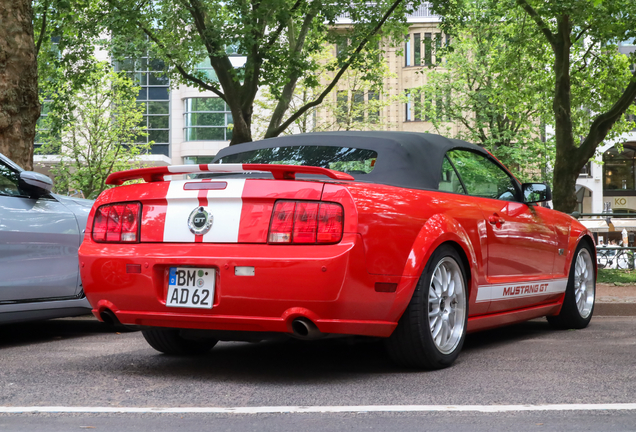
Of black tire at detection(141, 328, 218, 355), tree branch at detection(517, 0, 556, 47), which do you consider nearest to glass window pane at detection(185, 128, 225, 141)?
tree branch at detection(517, 0, 556, 47)

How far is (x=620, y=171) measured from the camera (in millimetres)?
54656

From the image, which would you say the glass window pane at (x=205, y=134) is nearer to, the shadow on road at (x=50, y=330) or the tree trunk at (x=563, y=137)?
the tree trunk at (x=563, y=137)

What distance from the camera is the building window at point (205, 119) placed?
49.2 m

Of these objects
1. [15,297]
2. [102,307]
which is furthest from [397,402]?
[15,297]

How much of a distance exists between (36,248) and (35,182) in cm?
51

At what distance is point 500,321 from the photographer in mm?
5652

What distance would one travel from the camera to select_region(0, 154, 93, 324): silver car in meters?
5.96

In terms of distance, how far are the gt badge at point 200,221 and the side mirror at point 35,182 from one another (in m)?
2.28

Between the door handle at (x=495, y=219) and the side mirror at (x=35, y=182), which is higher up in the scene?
the side mirror at (x=35, y=182)

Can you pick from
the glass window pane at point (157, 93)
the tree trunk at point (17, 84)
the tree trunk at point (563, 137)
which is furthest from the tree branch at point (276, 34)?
the glass window pane at point (157, 93)

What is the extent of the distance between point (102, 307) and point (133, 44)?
14.7m

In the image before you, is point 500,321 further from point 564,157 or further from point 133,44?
point 133,44

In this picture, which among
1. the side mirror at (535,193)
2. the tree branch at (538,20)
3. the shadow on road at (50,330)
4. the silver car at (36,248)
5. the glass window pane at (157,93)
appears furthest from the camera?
the glass window pane at (157,93)

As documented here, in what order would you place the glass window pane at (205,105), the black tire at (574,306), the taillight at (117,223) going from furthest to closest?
1. the glass window pane at (205,105)
2. the black tire at (574,306)
3. the taillight at (117,223)
